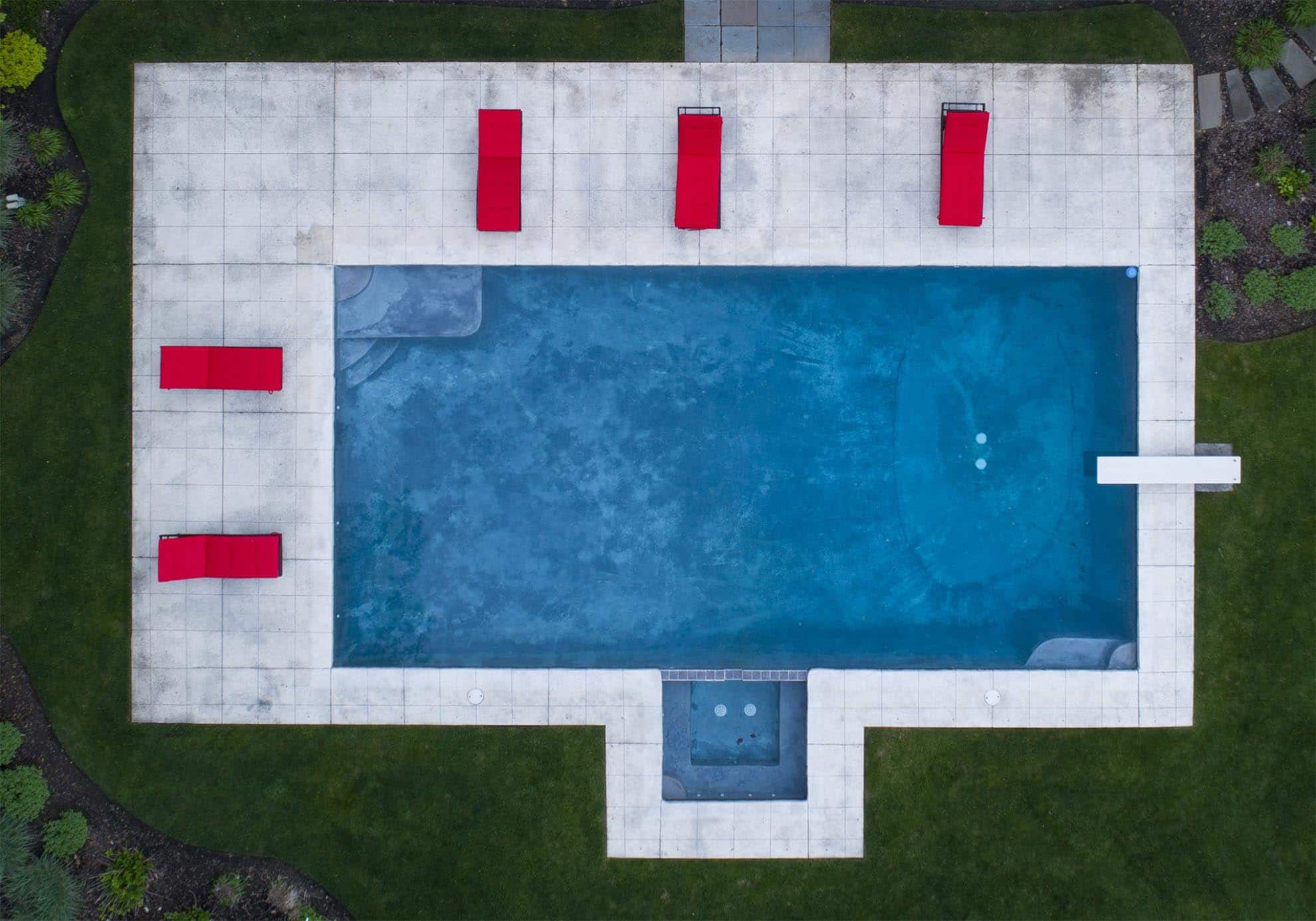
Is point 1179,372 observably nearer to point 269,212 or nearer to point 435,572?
point 435,572

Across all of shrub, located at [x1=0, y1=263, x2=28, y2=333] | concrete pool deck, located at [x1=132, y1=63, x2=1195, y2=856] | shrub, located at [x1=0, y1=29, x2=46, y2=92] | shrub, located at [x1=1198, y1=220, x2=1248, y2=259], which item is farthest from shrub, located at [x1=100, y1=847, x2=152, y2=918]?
shrub, located at [x1=1198, y1=220, x2=1248, y2=259]

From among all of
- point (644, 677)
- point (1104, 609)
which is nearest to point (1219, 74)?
point (1104, 609)

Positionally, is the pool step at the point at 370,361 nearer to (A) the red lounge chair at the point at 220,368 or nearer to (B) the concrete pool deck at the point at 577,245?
(B) the concrete pool deck at the point at 577,245

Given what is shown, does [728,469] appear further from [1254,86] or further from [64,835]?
[64,835]

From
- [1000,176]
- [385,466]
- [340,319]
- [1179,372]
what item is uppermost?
[1000,176]

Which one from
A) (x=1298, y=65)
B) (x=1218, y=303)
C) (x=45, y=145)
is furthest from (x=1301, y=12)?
(x=45, y=145)

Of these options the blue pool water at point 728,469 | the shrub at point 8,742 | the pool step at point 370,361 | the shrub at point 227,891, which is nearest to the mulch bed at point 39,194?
the blue pool water at point 728,469
